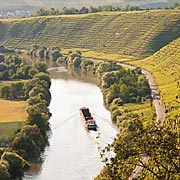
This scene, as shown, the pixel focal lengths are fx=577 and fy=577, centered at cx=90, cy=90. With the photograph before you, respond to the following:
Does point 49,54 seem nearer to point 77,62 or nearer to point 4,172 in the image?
point 77,62

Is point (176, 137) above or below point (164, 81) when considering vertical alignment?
above

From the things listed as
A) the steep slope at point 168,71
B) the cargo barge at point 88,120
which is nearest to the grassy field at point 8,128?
the cargo barge at point 88,120

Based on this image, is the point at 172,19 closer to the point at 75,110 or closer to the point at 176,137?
the point at 75,110

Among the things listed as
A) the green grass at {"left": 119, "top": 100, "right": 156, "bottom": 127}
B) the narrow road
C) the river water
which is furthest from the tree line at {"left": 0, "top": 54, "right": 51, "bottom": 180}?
the narrow road

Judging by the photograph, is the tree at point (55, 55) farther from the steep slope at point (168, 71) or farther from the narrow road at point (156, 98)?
the narrow road at point (156, 98)

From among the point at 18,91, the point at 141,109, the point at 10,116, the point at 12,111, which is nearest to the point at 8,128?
the point at 10,116

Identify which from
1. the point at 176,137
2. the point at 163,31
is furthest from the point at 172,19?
the point at 176,137
